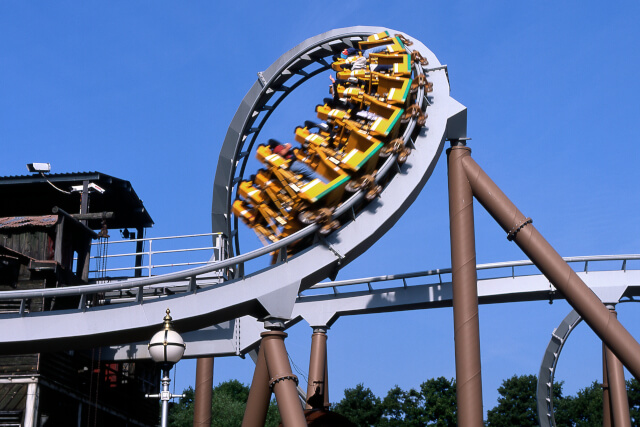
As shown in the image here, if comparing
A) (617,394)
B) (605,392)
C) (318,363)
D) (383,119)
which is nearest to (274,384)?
(383,119)

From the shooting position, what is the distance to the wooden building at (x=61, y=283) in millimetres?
20969

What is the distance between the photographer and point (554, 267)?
17.3 metres

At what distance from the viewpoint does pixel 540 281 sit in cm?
2378

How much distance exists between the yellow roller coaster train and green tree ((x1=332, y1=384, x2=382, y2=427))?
50540 mm

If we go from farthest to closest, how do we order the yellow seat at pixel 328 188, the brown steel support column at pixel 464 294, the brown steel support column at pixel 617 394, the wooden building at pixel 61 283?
the brown steel support column at pixel 617 394, the wooden building at pixel 61 283, the yellow seat at pixel 328 188, the brown steel support column at pixel 464 294

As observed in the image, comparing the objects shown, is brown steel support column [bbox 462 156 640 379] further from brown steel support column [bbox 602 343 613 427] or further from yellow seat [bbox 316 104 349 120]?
brown steel support column [bbox 602 343 613 427]

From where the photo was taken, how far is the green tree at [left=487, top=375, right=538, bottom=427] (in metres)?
67.7

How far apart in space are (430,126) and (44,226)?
10759 millimetres

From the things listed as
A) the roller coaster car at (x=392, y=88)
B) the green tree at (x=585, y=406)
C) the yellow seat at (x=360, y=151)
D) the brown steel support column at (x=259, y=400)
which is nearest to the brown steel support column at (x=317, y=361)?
the brown steel support column at (x=259, y=400)

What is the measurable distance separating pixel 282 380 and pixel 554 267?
587 centimetres

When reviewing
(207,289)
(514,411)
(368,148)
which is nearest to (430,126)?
(368,148)

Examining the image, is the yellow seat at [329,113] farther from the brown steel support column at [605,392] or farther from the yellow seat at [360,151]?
the brown steel support column at [605,392]

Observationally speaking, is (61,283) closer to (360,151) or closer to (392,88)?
(360,151)

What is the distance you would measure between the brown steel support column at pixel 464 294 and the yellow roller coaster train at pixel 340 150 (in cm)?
120
